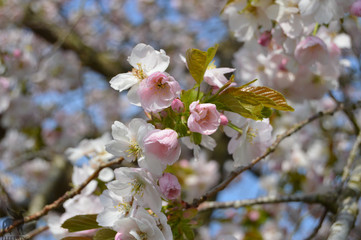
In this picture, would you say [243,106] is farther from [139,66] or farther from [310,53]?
[310,53]

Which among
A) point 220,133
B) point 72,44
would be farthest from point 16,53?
point 220,133

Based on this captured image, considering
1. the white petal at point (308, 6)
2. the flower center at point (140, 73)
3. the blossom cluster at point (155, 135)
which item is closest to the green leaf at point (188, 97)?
the blossom cluster at point (155, 135)

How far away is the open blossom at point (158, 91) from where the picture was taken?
2.62 feet

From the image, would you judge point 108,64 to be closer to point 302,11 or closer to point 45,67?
point 45,67

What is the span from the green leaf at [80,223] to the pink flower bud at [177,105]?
0.34 m

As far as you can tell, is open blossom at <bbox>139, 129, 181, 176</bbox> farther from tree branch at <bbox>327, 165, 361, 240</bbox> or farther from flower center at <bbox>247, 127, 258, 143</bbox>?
tree branch at <bbox>327, 165, 361, 240</bbox>

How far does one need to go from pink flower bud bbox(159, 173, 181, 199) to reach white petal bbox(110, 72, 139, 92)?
0.24 meters

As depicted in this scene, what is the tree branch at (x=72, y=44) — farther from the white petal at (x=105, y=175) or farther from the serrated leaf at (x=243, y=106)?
the serrated leaf at (x=243, y=106)

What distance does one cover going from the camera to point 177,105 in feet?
2.69

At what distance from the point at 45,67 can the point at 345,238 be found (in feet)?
11.7

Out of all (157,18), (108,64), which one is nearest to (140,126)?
(108,64)

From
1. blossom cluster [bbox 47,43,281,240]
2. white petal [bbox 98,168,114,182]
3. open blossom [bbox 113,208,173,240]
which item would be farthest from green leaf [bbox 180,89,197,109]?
white petal [bbox 98,168,114,182]

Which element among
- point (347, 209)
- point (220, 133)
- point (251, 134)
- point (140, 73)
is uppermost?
point (140, 73)

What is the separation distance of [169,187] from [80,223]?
264 mm
